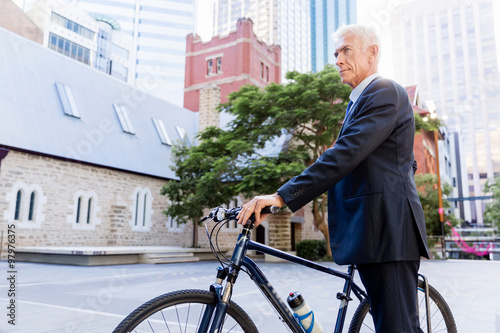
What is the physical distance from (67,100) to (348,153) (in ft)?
61.4

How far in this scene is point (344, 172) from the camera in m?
1.81

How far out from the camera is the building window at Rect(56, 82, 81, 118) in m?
18.0

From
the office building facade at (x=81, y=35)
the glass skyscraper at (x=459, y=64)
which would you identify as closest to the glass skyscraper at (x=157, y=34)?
the office building facade at (x=81, y=35)

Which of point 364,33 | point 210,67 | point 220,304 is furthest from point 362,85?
point 210,67

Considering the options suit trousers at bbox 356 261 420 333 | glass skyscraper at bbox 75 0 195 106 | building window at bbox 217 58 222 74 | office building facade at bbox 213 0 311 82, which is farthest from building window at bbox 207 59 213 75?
office building facade at bbox 213 0 311 82

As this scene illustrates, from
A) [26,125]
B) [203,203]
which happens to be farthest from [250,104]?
[26,125]

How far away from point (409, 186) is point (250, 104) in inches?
549

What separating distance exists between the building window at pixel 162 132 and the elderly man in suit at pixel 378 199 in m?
22.1

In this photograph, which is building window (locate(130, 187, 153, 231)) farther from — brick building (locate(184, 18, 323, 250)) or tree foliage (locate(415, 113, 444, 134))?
tree foliage (locate(415, 113, 444, 134))

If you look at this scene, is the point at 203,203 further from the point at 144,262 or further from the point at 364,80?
the point at 364,80

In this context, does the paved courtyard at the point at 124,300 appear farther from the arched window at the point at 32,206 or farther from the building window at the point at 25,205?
the arched window at the point at 32,206

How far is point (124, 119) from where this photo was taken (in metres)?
21.4

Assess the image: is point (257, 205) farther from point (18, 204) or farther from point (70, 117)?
point (70, 117)

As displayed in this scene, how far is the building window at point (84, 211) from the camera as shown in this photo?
57.5ft
